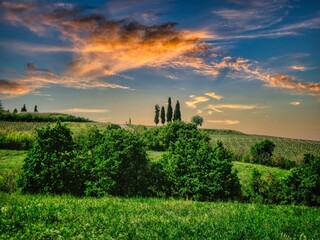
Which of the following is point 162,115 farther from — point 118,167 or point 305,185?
point 118,167

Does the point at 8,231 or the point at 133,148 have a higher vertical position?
the point at 133,148

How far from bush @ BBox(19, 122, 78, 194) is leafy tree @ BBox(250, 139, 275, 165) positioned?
4440cm

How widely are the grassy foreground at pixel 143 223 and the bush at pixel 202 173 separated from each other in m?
5.88

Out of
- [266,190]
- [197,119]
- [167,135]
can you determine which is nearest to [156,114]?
[197,119]

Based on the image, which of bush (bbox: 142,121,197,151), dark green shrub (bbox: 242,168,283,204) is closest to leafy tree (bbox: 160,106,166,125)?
bush (bbox: 142,121,197,151)

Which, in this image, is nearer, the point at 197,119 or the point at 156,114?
the point at 156,114

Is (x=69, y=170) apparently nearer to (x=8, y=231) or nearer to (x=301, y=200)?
(x=8, y=231)

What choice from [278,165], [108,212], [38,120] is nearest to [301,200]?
[108,212]

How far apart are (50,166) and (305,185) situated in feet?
56.7

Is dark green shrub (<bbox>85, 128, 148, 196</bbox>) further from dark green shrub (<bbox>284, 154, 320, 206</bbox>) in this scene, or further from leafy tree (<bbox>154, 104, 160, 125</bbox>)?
leafy tree (<bbox>154, 104, 160, 125</bbox>)

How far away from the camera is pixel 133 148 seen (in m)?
20.2

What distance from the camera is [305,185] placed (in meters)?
21.2

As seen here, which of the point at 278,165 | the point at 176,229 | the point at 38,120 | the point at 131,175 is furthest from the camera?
the point at 38,120

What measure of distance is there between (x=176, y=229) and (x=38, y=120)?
113 meters
